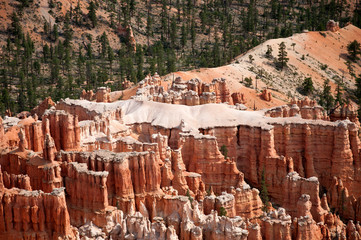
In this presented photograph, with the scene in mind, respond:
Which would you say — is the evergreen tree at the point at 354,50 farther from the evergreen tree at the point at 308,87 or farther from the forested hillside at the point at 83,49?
the evergreen tree at the point at 308,87

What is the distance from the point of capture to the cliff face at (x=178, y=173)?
69.4 metres

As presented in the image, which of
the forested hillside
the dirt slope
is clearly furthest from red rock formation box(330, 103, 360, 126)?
the forested hillside

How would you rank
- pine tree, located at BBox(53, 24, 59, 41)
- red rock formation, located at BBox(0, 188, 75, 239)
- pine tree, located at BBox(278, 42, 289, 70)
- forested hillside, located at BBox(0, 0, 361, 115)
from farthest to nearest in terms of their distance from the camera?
pine tree, located at BBox(53, 24, 59, 41) → pine tree, located at BBox(278, 42, 289, 70) → forested hillside, located at BBox(0, 0, 361, 115) → red rock formation, located at BBox(0, 188, 75, 239)

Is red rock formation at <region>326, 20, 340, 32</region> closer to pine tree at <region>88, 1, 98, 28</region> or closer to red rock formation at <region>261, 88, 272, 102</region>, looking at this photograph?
red rock formation at <region>261, 88, 272, 102</region>

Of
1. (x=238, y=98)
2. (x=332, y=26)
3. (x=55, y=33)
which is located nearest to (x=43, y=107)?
(x=238, y=98)

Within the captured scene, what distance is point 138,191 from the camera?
77312mm

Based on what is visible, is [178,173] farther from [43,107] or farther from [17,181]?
[43,107]

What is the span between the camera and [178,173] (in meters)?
85.8

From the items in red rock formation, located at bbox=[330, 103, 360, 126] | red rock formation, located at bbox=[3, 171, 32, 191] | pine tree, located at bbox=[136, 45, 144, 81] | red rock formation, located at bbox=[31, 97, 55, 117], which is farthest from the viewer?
pine tree, located at bbox=[136, 45, 144, 81]

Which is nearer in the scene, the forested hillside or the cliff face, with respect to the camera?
the cliff face

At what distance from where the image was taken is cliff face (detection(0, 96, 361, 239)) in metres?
69.4

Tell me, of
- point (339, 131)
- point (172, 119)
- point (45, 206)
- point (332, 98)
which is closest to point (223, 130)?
point (172, 119)

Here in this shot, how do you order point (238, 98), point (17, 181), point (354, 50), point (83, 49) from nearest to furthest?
point (17, 181), point (238, 98), point (83, 49), point (354, 50)

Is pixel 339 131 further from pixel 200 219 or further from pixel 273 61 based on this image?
pixel 273 61
